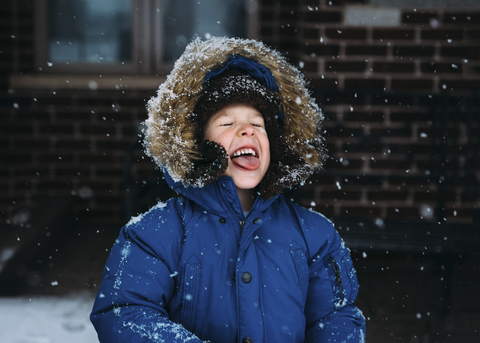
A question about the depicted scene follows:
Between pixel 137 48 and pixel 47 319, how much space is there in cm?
301

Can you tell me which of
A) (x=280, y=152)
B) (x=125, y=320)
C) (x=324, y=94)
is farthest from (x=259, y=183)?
(x=324, y=94)

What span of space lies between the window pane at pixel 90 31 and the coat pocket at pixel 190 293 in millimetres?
3917

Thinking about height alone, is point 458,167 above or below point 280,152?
below

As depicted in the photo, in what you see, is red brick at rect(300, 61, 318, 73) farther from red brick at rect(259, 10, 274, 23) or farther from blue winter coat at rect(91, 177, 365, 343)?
blue winter coat at rect(91, 177, 365, 343)

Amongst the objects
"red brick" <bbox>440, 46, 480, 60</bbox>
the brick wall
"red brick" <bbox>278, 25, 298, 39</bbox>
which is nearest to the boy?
the brick wall

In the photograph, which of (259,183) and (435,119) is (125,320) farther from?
(435,119)

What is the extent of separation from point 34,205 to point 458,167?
4108 mm

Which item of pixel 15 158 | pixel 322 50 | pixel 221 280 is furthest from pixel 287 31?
pixel 221 280

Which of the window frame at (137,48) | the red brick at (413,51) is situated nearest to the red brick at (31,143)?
the window frame at (137,48)

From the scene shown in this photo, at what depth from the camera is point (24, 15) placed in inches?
185

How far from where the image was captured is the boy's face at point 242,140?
1.57m

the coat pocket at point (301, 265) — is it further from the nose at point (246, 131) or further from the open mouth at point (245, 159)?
the nose at point (246, 131)

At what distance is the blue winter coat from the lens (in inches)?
56.1

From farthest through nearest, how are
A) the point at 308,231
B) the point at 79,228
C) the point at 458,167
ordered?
the point at 79,228 → the point at 458,167 → the point at 308,231
